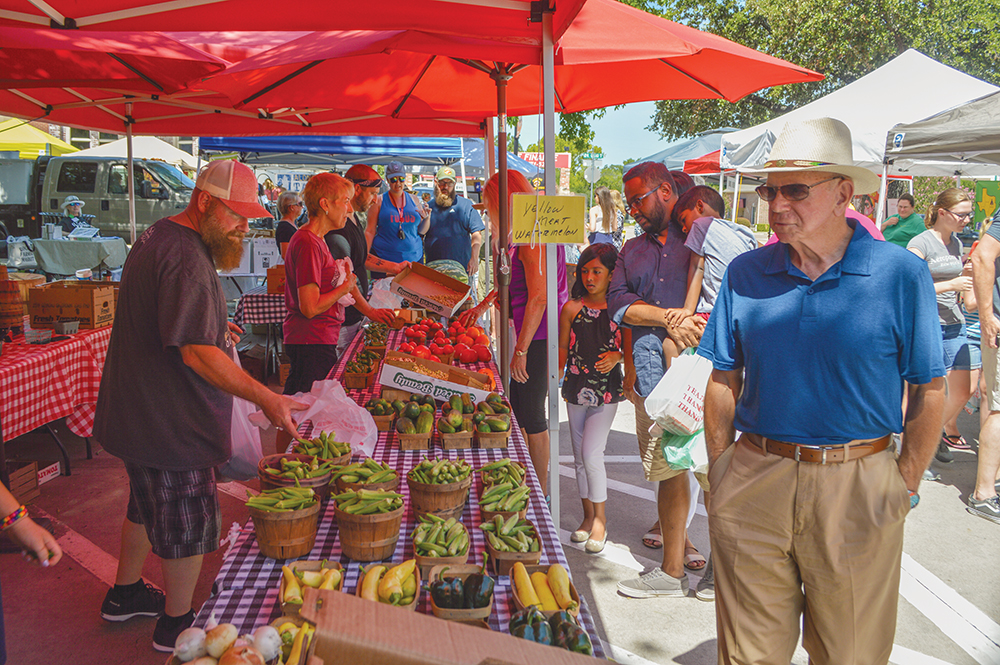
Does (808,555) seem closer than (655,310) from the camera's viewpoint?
Yes

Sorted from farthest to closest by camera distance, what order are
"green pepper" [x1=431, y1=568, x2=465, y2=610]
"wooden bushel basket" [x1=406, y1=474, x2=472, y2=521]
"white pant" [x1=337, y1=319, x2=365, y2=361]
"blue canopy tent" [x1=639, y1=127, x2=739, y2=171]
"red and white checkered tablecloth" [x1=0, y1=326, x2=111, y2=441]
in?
"blue canopy tent" [x1=639, y1=127, x2=739, y2=171] < "white pant" [x1=337, y1=319, x2=365, y2=361] < "red and white checkered tablecloth" [x1=0, y1=326, x2=111, y2=441] < "wooden bushel basket" [x1=406, y1=474, x2=472, y2=521] < "green pepper" [x1=431, y1=568, x2=465, y2=610]

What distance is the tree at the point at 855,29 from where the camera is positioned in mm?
21312

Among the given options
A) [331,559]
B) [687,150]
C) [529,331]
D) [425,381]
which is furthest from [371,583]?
[687,150]

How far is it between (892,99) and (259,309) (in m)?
8.43

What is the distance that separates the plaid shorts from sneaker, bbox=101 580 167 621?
0.76 metres

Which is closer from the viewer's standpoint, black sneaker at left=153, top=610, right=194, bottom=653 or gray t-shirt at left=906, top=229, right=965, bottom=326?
black sneaker at left=153, top=610, right=194, bottom=653

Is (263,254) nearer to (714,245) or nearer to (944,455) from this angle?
(714,245)

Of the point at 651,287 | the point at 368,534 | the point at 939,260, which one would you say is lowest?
the point at 368,534

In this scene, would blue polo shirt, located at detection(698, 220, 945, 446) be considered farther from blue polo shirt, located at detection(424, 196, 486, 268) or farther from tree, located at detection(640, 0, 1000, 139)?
tree, located at detection(640, 0, 1000, 139)

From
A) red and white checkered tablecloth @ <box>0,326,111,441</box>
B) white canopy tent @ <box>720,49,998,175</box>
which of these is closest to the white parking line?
red and white checkered tablecloth @ <box>0,326,111,441</box>

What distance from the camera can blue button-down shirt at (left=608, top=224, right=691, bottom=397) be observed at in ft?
11.8

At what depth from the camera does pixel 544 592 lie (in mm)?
1774

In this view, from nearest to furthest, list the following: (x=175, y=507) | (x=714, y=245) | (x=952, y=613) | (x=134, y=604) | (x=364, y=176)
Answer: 1. (x=175, y=507)
2. (x=134, y=604)
3. (x=714, y=245)
4. (x=952, y=613)
5. (x=364, y=176)

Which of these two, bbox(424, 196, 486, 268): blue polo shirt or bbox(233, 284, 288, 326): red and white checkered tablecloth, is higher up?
bbox(424, 196, 486, 268): blue polo shirt
